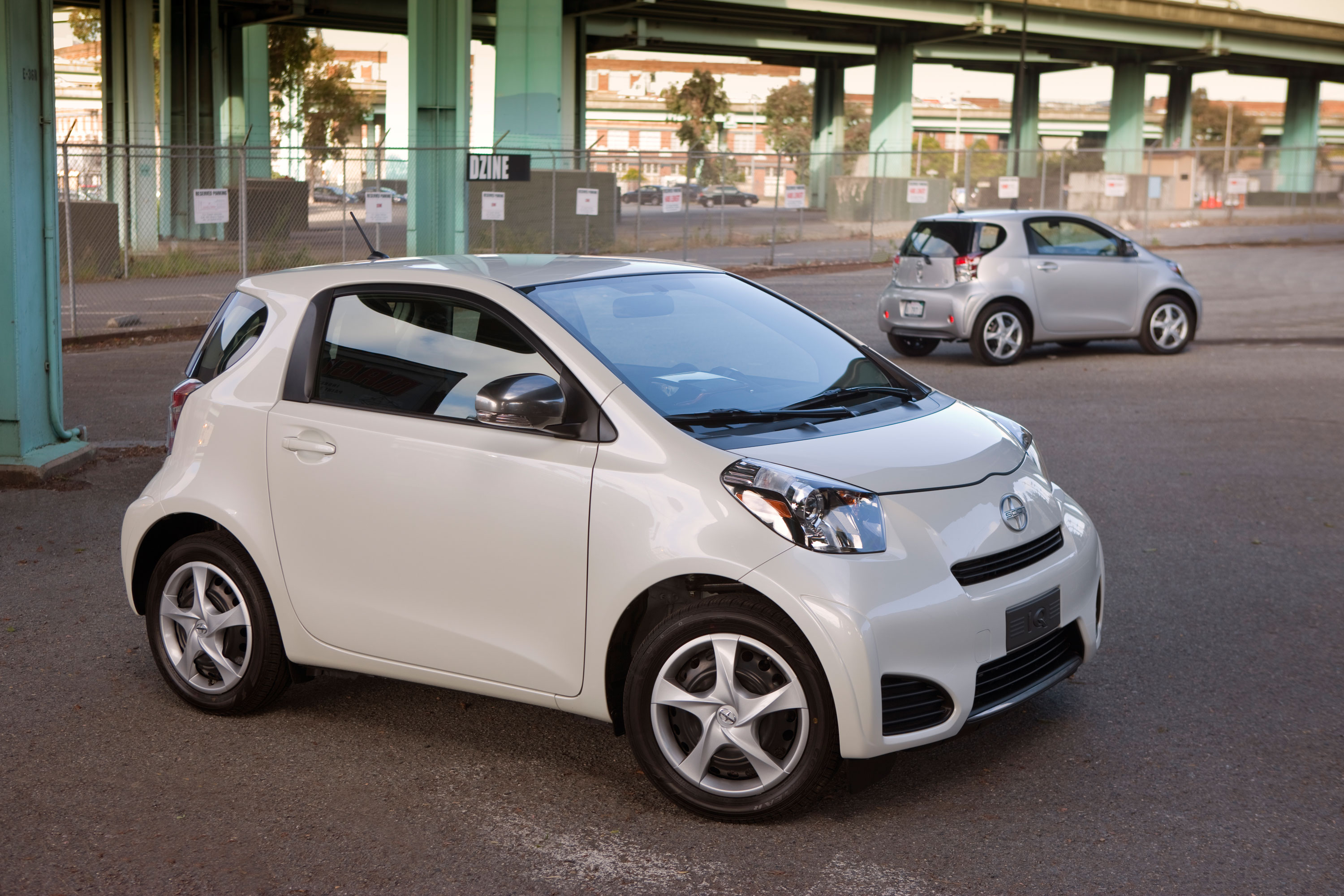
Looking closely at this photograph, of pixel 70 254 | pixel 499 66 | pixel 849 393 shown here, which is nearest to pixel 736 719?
pixel 849 393

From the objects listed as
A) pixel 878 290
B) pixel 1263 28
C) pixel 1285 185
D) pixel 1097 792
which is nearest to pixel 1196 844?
pixel 1097 792

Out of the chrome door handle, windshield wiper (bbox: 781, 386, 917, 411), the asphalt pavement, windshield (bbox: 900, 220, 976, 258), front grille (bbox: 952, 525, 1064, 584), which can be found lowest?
the asphalt pavement

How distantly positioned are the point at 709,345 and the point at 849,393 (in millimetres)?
515

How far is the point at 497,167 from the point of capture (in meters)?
26.7

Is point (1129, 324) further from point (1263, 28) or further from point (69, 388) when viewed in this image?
point (1263, 28)

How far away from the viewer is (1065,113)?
104 meters

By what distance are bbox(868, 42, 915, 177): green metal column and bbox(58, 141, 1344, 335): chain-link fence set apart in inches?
47.5

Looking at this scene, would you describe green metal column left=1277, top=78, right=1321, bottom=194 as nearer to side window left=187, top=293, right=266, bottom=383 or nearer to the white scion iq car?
the white scion iq car

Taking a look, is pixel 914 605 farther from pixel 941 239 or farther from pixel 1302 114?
pixel 1302 114

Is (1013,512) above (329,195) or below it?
below

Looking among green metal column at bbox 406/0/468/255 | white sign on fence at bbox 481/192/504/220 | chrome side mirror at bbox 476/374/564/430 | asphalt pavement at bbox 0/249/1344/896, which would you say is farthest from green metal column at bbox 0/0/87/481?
green metal column at bbox 406/0/468/255

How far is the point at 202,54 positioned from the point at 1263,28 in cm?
4287

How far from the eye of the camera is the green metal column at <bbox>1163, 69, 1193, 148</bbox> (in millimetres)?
67312

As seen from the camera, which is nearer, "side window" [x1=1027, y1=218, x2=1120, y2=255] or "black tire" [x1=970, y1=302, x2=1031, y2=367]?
"black tire" [x1=970, y1=302, x2=1031, y2=367]
